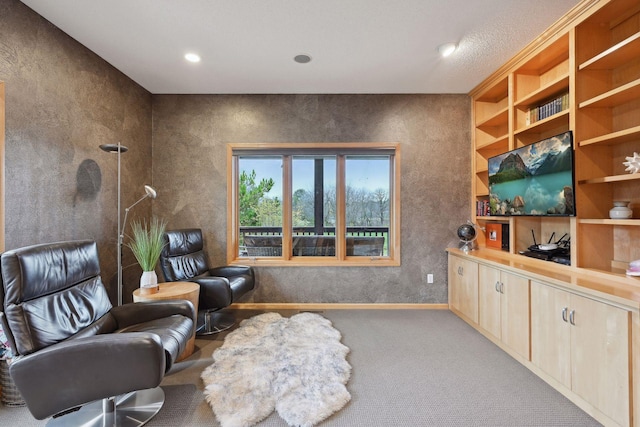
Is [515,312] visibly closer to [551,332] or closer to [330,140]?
[551,332]

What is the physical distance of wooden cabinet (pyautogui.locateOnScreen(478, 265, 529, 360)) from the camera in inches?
93.5

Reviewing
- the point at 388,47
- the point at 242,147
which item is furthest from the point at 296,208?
the point at 388,47

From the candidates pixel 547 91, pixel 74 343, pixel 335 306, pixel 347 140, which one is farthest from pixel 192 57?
pixel 547 91

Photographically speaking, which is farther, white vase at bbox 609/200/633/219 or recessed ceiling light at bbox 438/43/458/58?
recessed ceiling light at bbox 438/43/458/58

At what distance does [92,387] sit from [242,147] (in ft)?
9.51

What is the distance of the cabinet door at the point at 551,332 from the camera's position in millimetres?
1978

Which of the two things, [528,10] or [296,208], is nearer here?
[528,10]

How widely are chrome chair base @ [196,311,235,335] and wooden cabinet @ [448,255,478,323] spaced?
2.63 metres

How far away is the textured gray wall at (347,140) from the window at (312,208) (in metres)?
0.23

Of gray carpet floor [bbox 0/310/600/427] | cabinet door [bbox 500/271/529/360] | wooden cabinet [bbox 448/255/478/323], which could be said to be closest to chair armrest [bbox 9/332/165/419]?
gray carpet floor [bbox 0/310/600/427]

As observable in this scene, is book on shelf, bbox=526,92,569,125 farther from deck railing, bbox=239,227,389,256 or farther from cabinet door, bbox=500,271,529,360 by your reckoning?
deck railing, bbox=239,227,389,256

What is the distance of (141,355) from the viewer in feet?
5.01

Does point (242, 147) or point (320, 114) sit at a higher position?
point (320, 114)

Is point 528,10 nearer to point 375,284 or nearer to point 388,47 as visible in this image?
point 388,47
